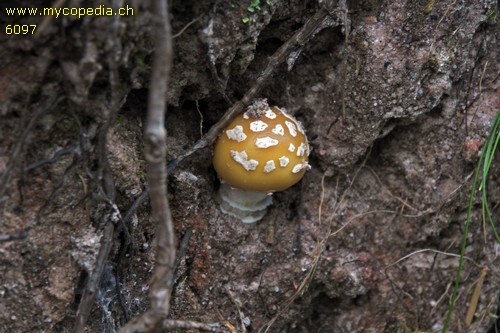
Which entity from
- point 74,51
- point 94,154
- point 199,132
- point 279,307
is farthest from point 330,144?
point 74,51

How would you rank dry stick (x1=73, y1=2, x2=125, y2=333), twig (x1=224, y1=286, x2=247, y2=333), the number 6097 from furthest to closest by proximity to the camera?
twig (x1=224, y1=286, x2=247, y2=333) < dry stick (x1=73, y1=2, x2=125, y2=333) < the number 6097

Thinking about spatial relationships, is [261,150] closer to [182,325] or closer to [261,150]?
[261,150]

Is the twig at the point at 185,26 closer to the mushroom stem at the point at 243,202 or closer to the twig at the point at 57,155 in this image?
the twig at the point at 57,155

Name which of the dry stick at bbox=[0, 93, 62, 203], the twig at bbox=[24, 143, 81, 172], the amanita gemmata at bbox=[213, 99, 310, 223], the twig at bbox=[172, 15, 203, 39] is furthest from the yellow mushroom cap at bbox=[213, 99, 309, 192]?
the dry stick at bbox=[0, 93, 62, 203]

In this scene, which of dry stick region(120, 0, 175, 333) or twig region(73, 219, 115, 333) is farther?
twig region(73, 219, 115, 333)

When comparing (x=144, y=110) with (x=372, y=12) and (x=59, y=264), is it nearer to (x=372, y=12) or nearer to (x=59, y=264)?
(x=59, y=264)

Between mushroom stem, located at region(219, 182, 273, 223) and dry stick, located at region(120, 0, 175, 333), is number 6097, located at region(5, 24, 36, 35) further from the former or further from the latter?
mushroom stem, located at region(219, 182, 273, 223)
